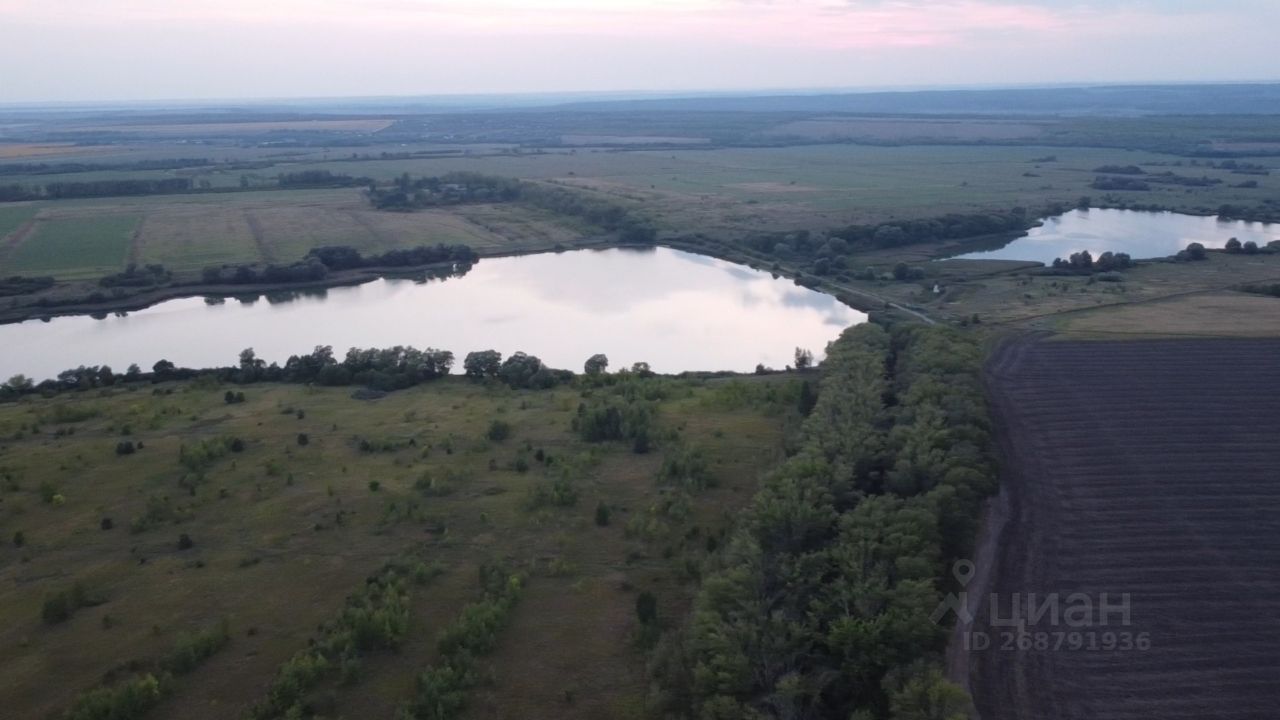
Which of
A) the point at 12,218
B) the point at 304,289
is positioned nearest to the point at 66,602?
the point at 304,289

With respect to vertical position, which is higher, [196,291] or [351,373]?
[196,291]

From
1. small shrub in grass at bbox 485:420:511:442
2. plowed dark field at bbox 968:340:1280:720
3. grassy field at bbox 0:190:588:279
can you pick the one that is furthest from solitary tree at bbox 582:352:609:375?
grassy field at bbox 0:190:588:279

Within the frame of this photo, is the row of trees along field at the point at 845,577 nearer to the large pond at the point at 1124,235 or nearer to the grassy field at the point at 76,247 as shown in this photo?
the large pond at the point at 1124,235

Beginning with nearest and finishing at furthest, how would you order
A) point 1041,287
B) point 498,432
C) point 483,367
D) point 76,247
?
point 498,432 → point 483,367 → point 1041,287 → point 76,247

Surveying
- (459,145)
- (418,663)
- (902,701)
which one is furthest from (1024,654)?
(459,145)

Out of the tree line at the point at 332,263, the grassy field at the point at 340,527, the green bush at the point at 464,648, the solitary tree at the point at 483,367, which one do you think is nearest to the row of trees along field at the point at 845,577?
the grassy field at the point at 340,527

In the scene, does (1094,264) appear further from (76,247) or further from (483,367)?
(76,247)

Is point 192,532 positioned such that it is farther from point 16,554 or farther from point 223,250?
point 223,250
